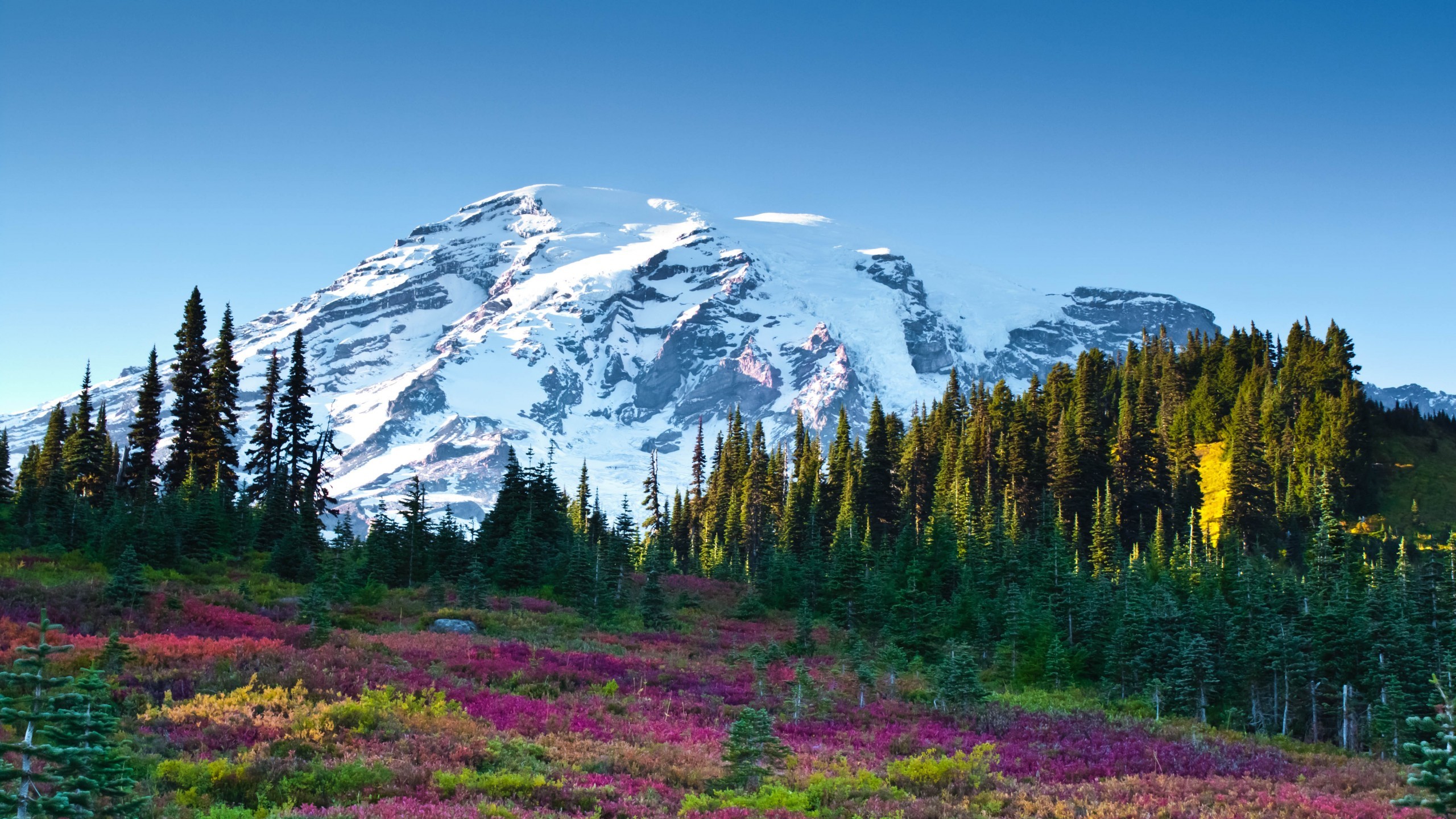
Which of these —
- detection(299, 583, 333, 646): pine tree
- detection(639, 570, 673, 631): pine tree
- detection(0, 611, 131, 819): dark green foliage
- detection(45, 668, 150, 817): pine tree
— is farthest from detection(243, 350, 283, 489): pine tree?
detection(0, 611, 131, 819): dark green foliage

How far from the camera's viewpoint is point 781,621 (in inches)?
2254

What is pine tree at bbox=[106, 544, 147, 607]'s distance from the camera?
28.9 m

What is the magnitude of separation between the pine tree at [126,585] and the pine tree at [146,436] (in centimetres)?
2666

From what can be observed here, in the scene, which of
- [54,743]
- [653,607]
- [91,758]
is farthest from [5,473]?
[91,758]

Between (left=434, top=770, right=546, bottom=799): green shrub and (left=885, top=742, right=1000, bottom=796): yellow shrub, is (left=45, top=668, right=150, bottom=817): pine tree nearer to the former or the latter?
(left=434, top=770, right=546, bottom=799): green shrub

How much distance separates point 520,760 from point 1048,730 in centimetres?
1534

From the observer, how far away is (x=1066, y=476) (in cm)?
8019

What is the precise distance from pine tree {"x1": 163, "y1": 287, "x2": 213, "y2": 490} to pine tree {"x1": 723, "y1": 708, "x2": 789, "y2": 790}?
46200 millimetres

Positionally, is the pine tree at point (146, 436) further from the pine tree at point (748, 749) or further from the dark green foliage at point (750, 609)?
the pine tree at point (748, 749)

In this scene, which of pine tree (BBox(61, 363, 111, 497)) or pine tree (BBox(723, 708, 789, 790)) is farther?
pine tree (BBox(61, 363, 111, 497))

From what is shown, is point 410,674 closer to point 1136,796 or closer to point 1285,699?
point 1136,796

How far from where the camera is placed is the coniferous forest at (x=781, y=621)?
1734 cm

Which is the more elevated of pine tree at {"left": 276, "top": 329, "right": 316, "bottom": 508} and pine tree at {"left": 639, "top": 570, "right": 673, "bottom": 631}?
pine tree at {"left": 276, "top": 329, "right": 316, "bottom": 508}

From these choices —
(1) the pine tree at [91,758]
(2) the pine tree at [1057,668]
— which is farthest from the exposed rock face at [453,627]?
(2) the pine tree at [1057,668]
